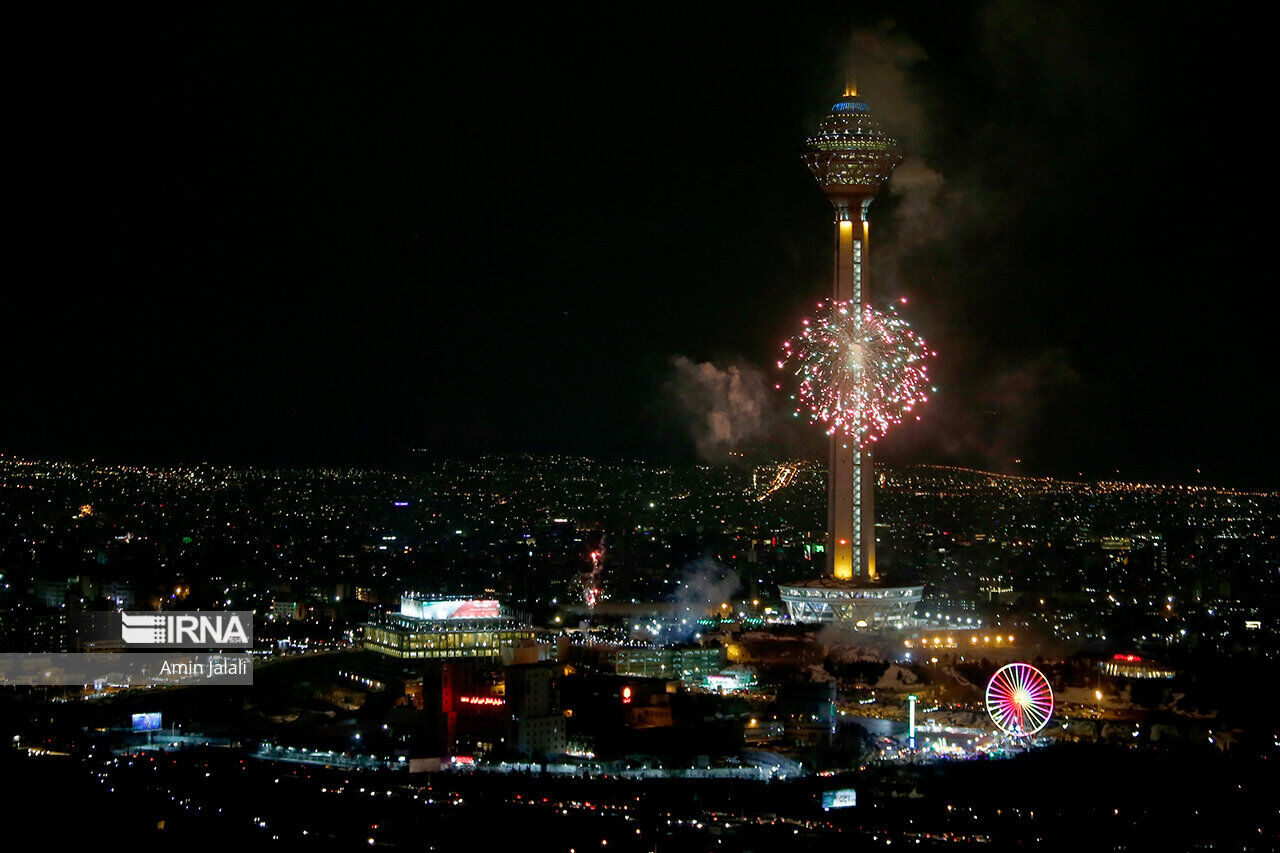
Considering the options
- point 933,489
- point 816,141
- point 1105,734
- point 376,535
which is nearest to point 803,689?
point 1105,734

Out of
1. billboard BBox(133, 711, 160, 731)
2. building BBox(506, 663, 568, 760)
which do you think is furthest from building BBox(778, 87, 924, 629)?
billboard BBox(133, 711, 160, 731)

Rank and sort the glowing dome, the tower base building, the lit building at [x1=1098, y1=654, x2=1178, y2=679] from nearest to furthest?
1. the lit building at [x1=1098, y1=654, x2=1178, y2=679]
2. the glowing dome
3. the tower base building

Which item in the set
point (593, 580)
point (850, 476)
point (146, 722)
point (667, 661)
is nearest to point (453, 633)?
point (667, 661)

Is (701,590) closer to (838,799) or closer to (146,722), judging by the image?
(146,722)

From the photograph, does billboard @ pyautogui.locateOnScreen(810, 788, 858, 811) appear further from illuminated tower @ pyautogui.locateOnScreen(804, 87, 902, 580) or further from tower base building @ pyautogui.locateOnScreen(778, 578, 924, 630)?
illuminated tower @ pyautogui.locateOnScreen(804, 87, 902, 580)

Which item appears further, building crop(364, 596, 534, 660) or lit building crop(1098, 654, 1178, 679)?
building crop(364, 596, 534, 660)

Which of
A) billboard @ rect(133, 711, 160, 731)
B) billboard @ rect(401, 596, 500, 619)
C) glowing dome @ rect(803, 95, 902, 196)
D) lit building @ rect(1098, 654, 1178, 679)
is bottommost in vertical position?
billboard @ rect(133, 711, 160, 731)

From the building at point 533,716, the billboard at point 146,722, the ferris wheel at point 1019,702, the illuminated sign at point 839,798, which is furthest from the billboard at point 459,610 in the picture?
the illuminated sign at point 839,798
